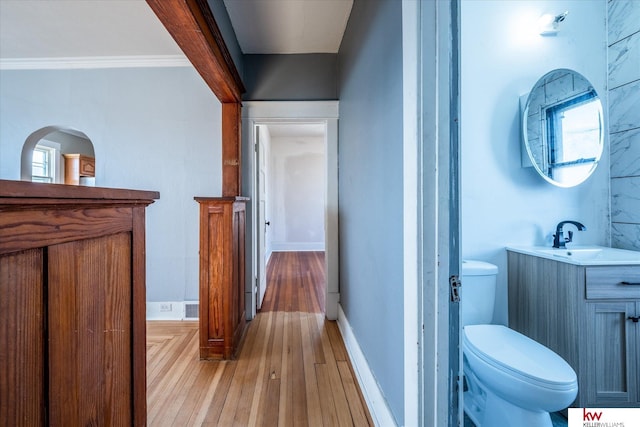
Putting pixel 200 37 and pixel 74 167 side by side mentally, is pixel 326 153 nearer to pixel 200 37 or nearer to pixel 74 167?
pixel 200 37

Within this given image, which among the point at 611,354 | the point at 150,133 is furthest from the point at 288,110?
the point at 611,354

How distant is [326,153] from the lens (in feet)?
8.63

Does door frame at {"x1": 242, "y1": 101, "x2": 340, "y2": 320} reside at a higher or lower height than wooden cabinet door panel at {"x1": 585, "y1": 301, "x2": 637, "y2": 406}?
higher

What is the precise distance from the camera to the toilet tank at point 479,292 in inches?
62.7

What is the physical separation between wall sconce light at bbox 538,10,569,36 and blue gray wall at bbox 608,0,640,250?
37cm

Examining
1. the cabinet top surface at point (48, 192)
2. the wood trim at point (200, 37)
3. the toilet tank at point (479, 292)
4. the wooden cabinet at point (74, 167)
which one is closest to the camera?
the cabinet top surface at point (48, 192)

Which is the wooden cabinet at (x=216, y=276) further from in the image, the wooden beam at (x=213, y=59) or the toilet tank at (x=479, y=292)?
the toilet tank at (x=479, y=292)

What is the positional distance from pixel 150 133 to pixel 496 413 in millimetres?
3285

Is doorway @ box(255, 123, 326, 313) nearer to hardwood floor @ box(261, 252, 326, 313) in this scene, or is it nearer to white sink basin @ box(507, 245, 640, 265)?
hardwood floor @ box(261, 252, 326, 313)

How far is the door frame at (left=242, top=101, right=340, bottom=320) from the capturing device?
260 centimetres

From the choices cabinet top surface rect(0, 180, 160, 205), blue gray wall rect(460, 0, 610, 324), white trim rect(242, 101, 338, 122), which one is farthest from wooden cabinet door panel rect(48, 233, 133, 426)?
white trim rect(242, 101, 338, 122)

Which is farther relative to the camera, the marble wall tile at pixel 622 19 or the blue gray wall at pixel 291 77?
the blue gray wall at pixel 291 77

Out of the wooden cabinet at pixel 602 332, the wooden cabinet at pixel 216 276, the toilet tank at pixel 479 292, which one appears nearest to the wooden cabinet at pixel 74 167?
the wooden cabinet at pixel 216 276

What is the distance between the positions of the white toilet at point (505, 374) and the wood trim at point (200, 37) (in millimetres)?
1678
